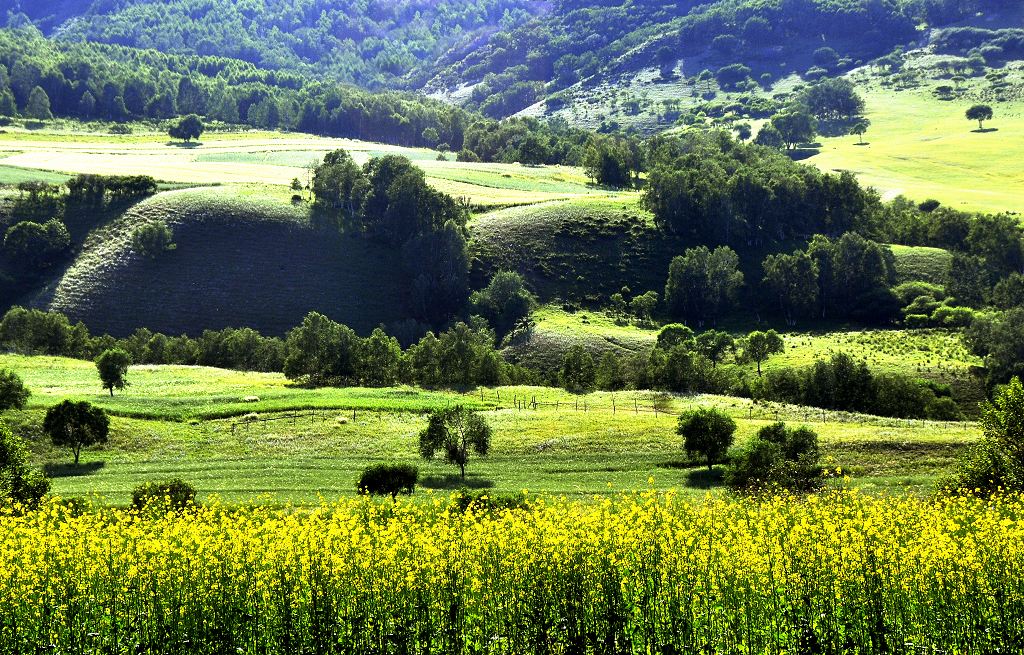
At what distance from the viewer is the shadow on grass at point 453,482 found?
72.6m

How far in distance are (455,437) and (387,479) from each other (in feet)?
40.4

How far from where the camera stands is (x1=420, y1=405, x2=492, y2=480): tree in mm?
79438

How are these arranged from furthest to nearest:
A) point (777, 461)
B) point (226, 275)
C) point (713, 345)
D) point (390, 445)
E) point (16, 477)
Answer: point (226, 275) < point (713, 345) < point (390, 445) < point (777, 461) < point (16, 477)

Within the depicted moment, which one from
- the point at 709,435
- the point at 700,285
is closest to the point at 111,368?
the point at 709,435

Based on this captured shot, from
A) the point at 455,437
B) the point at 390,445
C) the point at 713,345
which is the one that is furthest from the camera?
the point at 713,345

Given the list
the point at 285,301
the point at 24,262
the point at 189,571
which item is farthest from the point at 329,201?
the point at 189,571

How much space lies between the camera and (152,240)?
17438cm

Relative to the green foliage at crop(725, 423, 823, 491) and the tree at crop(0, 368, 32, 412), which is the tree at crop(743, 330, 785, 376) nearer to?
the green foliage at crop(725, 423, 823, 491)

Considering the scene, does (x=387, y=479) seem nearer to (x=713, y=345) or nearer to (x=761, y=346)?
(x=761, y=346)

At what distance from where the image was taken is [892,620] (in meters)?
27.7

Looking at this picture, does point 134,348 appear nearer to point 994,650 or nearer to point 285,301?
point 285,301

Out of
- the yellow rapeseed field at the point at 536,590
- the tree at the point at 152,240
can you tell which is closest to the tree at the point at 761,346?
the tree at the point at 152,240

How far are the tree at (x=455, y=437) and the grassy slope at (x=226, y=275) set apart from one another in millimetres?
83433

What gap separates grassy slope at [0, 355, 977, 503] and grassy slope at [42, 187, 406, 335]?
53.6 m
